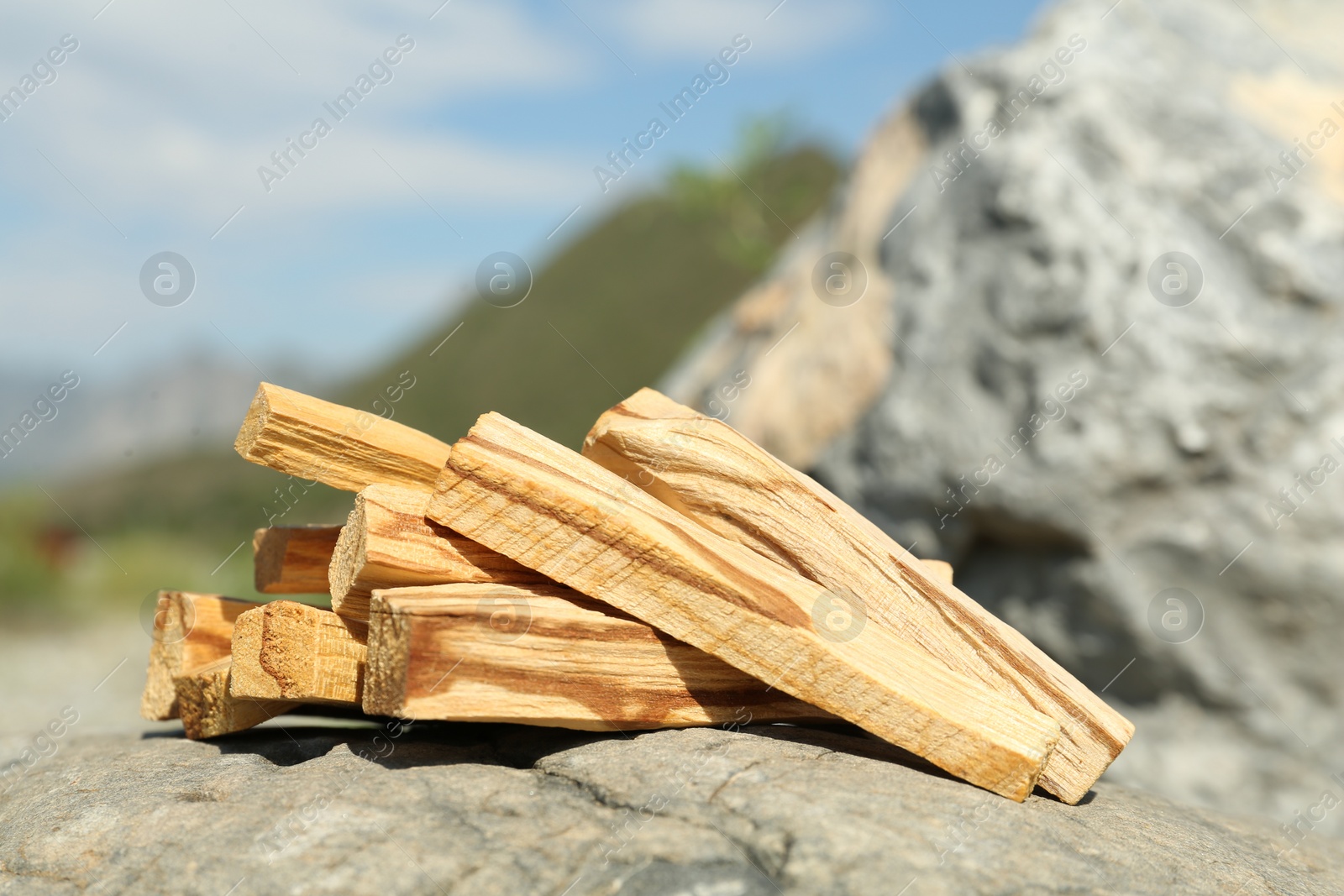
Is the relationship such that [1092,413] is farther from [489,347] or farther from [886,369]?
[489,347]

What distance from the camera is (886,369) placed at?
20.9ft

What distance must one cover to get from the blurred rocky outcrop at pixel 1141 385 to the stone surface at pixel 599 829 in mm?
2972

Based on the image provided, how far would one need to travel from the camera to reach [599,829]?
2.24 meters

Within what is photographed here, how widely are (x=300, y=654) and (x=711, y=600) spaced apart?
1.17 metres

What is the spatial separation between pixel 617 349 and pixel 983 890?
142ft

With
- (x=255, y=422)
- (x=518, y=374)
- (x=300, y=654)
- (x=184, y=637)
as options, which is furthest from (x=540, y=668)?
(x=518, y=374)

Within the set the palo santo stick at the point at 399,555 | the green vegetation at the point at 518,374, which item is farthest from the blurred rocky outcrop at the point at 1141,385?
the palo santo stick at the point at 399,555

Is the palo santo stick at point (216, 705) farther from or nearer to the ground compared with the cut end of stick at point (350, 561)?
nearer to the ground

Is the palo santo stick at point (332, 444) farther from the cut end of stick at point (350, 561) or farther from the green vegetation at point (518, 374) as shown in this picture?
the green vegetation at point (518, 374)

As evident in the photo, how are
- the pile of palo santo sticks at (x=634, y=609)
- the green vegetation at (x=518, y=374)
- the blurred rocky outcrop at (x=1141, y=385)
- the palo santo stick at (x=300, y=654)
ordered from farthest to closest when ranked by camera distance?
the green vegetation at (x=518, y=374) < the blurred rocky outcrop at (x=1141, y=385) < the palo santo stick at (x=300, y=654) < the pile of palo santo sticks at (x=634, y=609)

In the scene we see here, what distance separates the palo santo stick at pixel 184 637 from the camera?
333cm

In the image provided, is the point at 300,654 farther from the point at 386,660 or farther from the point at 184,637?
the point at 184,637

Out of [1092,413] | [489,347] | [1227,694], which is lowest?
[489,347]

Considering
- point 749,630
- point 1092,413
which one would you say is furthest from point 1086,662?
point 749,630
